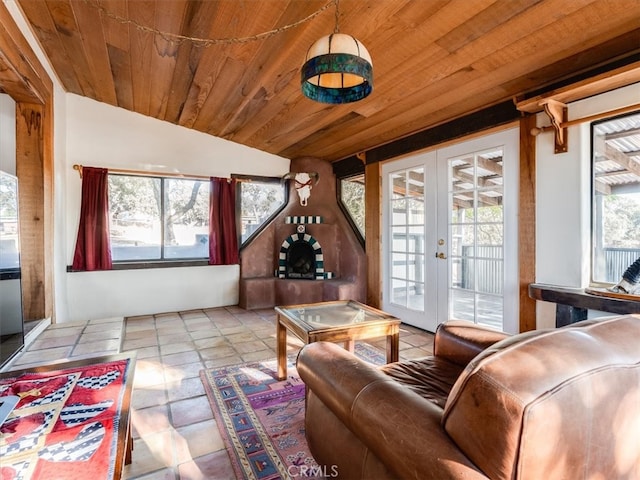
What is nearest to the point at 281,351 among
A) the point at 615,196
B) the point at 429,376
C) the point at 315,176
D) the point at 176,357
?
the point at 176,357

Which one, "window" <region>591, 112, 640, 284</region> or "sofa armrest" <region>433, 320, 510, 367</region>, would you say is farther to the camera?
"window" <region>591, 112, 640, 284</region>

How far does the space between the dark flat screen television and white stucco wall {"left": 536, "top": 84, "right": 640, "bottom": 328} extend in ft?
12.1

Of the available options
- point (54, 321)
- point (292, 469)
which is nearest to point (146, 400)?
point (292, 469)

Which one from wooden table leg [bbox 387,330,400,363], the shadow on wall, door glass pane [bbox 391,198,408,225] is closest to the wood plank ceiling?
door glass pane [bbox 391,198,408,225]

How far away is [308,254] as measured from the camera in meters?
4.79

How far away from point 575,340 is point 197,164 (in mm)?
4588

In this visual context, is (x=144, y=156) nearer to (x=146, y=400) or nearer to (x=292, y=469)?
(x=146, y=400)

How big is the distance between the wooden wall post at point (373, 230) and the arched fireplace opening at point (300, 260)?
85 cm

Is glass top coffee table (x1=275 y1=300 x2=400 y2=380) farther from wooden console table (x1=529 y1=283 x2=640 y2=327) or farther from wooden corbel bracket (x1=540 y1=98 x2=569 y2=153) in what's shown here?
wooden corbel bracket (x1=540 y1=98 x2=569 y2=153)

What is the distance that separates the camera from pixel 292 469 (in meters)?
1.49

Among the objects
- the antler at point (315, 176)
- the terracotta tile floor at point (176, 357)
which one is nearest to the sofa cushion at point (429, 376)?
the terracotta tile floor at point (176, 357)

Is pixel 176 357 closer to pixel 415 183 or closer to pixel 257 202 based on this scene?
pixel 257 202

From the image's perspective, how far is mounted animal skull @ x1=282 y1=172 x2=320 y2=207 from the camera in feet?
15.6

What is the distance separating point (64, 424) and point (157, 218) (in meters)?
3.60
